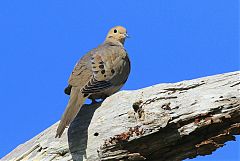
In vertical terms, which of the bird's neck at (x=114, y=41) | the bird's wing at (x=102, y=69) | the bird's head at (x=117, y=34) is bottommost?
the bird's wing at (x=102, y=69)

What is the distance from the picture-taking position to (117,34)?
7988 millimetres

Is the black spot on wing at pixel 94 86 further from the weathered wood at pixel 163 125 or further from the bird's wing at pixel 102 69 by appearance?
the weathered wood at pixel 163 125

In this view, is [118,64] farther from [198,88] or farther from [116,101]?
[198,88]

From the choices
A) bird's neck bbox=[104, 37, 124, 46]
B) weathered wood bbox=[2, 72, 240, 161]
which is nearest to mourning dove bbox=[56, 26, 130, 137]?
weathered wood bbox=[2, 72, 240, 161]

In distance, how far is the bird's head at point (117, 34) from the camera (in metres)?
7.95

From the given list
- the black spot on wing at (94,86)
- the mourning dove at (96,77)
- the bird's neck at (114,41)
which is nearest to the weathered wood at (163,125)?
the mourning dove at (96,77)

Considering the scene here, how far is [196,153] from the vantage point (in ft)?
15.1

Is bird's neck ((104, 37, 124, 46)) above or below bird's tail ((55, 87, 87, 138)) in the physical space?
above

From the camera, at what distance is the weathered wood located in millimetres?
4523

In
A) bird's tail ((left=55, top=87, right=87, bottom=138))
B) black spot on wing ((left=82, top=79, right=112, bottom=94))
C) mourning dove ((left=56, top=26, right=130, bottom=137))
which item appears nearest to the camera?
bird's tail ((left=55, top=87, right=87, bottom=138))

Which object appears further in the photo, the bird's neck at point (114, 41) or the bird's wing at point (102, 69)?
the bird's neck at point (114, 41)

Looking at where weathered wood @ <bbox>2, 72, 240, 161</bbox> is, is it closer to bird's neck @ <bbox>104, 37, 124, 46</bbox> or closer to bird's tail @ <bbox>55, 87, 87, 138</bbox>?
bird's tail @ <bbox>55, 87, 87, 138</bbox>

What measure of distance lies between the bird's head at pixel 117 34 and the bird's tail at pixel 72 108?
93.3 inches

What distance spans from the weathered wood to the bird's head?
9.93ft
